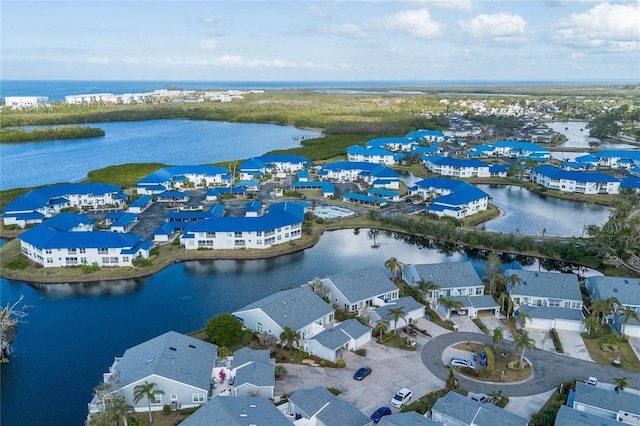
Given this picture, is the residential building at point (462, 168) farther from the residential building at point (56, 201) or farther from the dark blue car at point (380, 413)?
the dark blue car at point (380, 413)

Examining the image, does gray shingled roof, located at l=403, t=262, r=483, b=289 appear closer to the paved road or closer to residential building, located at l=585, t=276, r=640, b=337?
the paved road

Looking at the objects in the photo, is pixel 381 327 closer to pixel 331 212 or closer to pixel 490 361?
pixel 490 361

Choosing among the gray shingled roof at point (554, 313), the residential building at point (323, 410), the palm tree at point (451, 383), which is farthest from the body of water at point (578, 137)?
the residential building at point (323, 410)

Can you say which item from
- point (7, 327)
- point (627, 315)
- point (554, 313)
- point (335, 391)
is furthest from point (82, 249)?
point (627, 315)

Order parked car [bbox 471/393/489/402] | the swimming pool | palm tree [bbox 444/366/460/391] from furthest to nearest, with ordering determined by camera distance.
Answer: the swimming pool → palm tree [bbox 444/366/460/391] → parked car [bbox 471/393/489/402]

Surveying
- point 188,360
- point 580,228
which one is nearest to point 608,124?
point 580,228

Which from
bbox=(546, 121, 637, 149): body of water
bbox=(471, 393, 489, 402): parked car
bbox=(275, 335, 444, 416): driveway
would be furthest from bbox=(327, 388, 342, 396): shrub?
bbox=(546, 121, 637, 149): body of water
